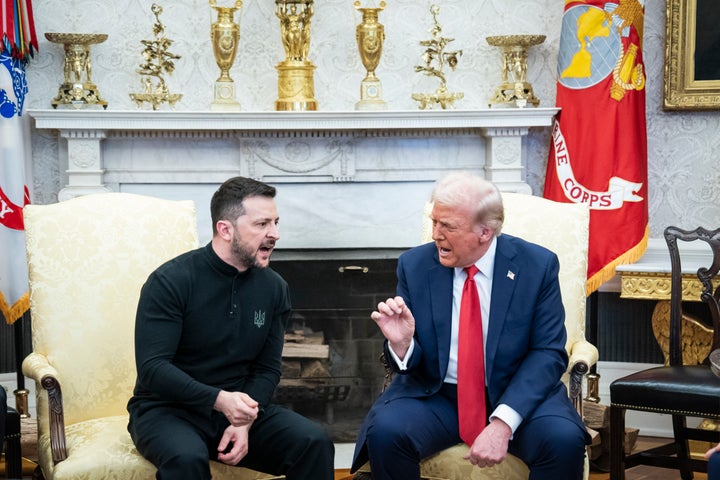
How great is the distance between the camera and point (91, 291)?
3.12 meters

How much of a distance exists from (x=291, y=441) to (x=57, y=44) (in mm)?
2753

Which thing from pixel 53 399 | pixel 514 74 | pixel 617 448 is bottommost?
pixel 617 448

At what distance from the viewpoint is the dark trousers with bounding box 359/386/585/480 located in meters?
2.63

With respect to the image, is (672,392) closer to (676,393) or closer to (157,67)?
(676,393)

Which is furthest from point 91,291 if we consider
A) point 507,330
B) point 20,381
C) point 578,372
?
point 578,372

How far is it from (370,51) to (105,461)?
2.50 m

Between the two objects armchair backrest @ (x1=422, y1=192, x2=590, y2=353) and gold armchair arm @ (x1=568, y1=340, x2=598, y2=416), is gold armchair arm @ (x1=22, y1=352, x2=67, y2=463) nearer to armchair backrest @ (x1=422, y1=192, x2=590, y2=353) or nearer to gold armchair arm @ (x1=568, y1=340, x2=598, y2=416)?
armchair backrest @ (x1=422, y1=192, x2=590, y2=353)

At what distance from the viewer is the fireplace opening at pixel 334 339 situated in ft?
14.1

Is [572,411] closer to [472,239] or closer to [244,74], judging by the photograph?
[472,239]

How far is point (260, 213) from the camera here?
2.80 m

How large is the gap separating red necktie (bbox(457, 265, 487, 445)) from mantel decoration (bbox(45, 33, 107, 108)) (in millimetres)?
2430

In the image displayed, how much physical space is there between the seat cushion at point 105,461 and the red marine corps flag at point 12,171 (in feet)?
5.01

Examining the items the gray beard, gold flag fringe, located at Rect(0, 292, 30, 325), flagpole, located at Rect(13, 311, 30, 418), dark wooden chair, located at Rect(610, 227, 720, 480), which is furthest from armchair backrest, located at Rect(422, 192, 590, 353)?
gold flag fringe, located at Rect(0, 292, 30, 325)

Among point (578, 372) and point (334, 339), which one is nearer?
point (578, 372)
